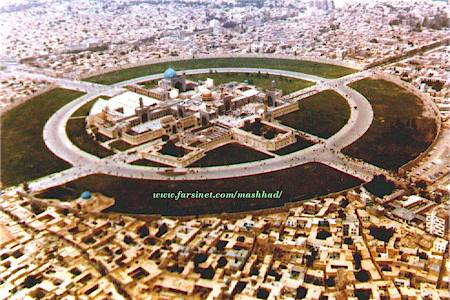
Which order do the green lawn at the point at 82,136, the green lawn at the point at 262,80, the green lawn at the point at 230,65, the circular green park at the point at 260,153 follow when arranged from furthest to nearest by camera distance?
the green lawn at the point at 230,65 < the green lawn at the point at 262,80 < the green lawn at the point at 82,136 < the circular green park at the point at 260,153

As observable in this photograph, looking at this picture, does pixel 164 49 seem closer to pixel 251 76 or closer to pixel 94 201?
pixel 251 76

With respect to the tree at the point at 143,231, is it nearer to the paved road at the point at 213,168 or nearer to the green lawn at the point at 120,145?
the paved road at the point at 213,168

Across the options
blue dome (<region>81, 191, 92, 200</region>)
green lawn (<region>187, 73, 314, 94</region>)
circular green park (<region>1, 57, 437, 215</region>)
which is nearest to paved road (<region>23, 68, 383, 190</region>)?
circular green park (<region>1, 57, 437, 215</region>)

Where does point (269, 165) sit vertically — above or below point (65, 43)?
below

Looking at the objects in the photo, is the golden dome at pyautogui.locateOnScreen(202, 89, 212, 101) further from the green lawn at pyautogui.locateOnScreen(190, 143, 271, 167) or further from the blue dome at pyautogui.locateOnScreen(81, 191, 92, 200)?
the blue dome at pyautogui.locateOnScreen(81, 191, 92, 200)

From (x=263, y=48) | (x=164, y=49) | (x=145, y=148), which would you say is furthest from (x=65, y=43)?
(x=145, y=148)

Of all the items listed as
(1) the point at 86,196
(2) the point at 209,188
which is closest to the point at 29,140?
(1) the point at 86,196

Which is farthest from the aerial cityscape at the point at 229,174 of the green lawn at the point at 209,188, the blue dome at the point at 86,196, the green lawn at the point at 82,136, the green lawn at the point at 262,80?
the green lawn at the point at 262,80
